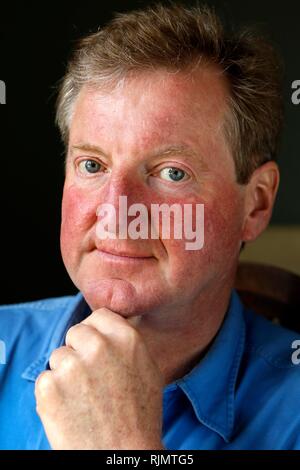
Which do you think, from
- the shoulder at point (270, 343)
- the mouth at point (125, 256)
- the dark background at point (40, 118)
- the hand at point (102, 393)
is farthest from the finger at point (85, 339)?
the dark background at point (40, 118)

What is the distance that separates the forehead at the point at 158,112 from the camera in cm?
97

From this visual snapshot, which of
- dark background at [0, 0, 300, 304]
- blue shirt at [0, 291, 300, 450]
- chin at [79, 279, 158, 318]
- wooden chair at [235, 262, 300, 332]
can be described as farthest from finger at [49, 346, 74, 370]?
dark background at [0, 0, 300, 304]

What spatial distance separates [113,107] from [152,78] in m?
0.07

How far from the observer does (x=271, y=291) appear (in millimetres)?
1379

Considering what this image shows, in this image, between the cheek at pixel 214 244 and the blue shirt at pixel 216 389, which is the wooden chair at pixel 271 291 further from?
the cheek at pixel 214 244

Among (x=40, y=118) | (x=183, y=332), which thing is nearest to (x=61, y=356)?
(x=183, y=332)

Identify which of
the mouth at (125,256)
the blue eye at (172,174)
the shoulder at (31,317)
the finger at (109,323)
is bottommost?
Answer: the shoulder at (31,317)

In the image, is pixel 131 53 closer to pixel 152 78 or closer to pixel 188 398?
pixel 152 78

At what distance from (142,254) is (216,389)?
26 centimetres

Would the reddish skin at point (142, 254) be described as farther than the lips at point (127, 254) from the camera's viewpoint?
No

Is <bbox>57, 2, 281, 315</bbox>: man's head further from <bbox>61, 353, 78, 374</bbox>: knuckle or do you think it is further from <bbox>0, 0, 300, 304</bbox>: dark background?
<bbox>0, 0, 300, 304</bbox>: dark background

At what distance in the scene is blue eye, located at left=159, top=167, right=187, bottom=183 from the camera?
992 millimetres

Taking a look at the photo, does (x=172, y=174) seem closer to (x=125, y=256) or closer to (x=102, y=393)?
(x=125, y=256)

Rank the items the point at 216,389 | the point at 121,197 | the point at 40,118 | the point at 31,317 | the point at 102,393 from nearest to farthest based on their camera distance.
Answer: the point at 102,393
the point at 121,197
the point at 216,389
the point at 31,317
the point at 40,118
